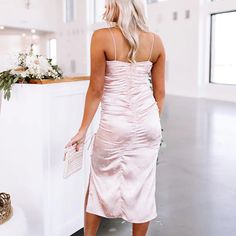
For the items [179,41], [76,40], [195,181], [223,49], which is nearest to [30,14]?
[76,40]

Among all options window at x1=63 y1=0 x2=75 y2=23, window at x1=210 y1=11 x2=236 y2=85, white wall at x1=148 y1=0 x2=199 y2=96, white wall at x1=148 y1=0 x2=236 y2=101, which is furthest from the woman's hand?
window at x1=63 y1=0 x2=75 y2=23

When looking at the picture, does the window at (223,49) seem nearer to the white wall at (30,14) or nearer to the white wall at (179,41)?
the white wall at (179,41)

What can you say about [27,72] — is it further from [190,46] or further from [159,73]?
[190,46]

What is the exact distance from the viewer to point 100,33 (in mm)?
1633

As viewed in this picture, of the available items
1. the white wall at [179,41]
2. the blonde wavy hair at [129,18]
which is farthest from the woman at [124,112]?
the white wall at [179,41]

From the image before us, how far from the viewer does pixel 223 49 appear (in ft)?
36.6

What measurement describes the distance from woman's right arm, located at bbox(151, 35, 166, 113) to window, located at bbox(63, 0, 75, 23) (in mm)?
16629

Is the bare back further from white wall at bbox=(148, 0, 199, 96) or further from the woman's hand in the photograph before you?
white wall at bbox=(148, 0, 199, 96)

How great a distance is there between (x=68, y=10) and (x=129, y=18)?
56.1 ft

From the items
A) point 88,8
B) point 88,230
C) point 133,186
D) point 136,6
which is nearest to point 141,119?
point 133,186

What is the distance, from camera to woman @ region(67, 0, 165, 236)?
1655 mm

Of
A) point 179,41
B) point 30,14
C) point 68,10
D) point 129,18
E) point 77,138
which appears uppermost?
point 68,10

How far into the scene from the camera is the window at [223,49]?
10891mm

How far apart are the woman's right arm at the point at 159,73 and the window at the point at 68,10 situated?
54.6ft
